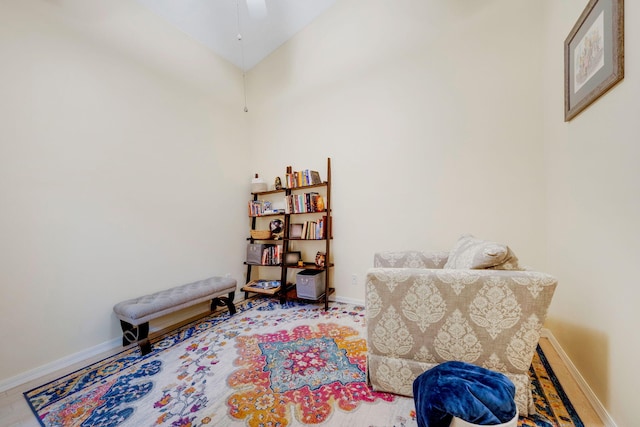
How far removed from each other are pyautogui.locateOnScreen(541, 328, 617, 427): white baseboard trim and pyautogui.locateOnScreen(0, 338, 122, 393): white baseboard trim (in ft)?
10.8

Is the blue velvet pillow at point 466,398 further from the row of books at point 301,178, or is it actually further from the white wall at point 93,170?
the white wall at point 93,170

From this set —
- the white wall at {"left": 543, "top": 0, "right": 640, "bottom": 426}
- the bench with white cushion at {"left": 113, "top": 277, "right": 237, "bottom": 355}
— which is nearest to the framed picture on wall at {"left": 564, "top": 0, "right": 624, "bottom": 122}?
the white wall at {"left": 543, "top": 0, "right": 640, "bottom": 426}

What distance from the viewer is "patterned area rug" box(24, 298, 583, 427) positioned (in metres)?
1.26

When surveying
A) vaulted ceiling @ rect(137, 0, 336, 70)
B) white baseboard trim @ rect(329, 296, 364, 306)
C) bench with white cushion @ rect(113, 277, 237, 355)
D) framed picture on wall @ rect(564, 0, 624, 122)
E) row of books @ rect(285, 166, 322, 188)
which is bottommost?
white baseboard trim @ rect(329, 296, 364, 306)

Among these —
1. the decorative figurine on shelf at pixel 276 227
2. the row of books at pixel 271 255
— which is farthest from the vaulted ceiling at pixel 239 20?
the row of books at pixel 271 255

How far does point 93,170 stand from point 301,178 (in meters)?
1.95

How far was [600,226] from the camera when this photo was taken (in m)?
1.23

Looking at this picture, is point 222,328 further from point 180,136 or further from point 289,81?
point 289,81

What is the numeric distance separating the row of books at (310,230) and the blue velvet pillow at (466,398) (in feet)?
6.33

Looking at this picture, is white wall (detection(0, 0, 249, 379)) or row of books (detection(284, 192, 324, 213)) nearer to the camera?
white wall (detection(0, 0, 249, 379))

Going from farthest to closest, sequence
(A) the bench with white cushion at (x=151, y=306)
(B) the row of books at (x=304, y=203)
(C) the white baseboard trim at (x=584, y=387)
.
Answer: (B) the row of books at (x=304, y=203)
(A) the bench with white cushion at (x=151, y=306)
(C) the white baseboard trim at (x=584, y=387)

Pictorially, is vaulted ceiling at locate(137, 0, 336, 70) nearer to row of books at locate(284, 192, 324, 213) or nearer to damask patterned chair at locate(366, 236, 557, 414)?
row of books at locate(284, 192, 324, 213)

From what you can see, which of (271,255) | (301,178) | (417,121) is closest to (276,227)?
(271,255)

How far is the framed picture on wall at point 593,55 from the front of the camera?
3.59ft
